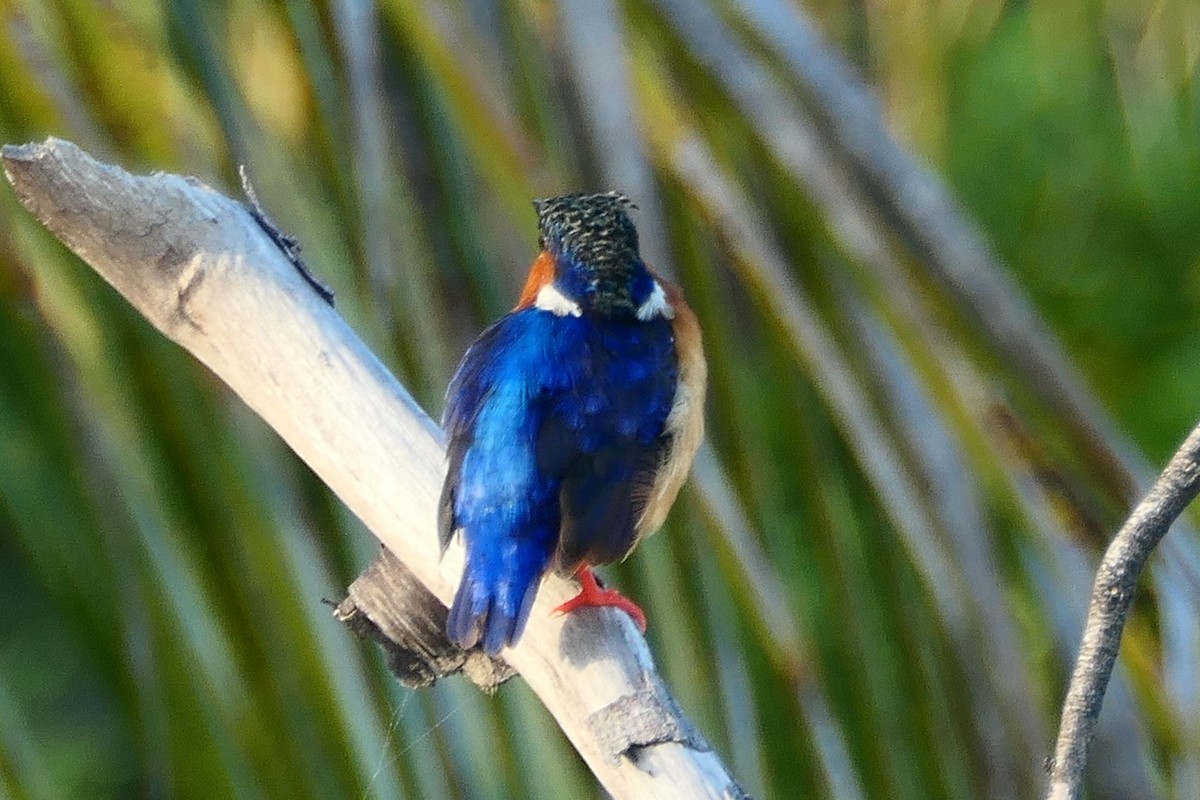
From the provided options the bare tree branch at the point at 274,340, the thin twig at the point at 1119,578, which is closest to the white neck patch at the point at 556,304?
the bare tree branch at the point at 274,340

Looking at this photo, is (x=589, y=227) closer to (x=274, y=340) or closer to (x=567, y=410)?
(x=567, y=410)

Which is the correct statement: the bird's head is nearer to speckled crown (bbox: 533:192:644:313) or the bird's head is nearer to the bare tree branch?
speckled crown (bbox: 533:192:644:313)

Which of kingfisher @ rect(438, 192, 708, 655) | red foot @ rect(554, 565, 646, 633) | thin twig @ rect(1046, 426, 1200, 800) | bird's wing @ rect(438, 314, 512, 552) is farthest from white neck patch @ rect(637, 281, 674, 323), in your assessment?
thin twig @ rect(1046, 426, 1200, 800)

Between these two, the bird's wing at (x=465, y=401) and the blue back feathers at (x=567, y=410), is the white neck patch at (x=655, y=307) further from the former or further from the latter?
the bird's wing at (x=465, y=401)

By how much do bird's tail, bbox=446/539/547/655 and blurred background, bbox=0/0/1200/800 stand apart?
0.21m

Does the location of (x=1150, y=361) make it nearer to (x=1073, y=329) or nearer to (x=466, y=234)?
(x=1073, y=329)

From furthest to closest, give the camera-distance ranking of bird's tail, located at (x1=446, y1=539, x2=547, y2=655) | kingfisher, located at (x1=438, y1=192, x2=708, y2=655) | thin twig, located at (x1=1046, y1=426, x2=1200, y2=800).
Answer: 1. kingfisher, located at (x1=438, y1=192, x2=708, y2=655)
2. bird's tail, located at (x1=446, y1=539, x2=547, y2=655)
3. thin twig, located at (x1=1046, y1=426, x2=1200, y2=800)

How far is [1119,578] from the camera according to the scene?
2.36 ft

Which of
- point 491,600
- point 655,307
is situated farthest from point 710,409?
point 491,600

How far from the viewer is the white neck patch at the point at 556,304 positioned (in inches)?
48.1

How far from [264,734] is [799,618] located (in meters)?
0.56

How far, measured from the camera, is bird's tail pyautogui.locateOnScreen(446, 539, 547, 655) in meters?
1.02

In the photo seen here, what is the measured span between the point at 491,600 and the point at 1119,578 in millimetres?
453

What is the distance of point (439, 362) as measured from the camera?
1.32 meters
